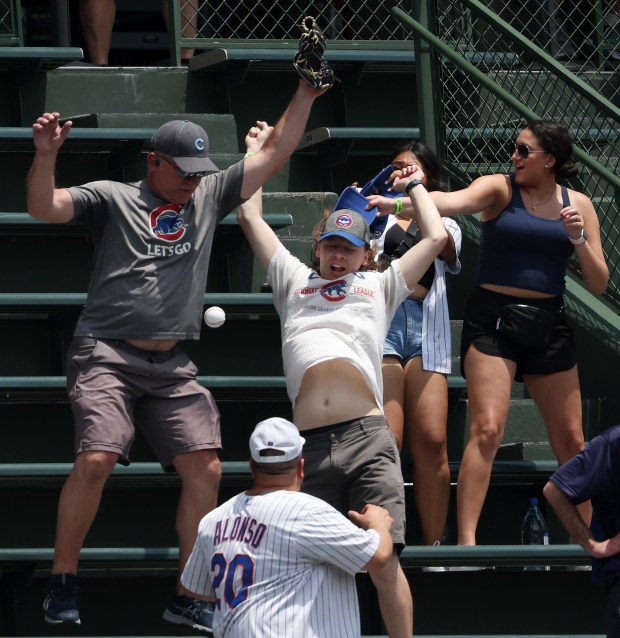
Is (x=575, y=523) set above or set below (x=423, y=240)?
below

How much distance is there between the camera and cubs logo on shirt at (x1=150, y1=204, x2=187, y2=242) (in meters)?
5.83

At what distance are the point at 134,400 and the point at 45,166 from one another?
0.92 meters

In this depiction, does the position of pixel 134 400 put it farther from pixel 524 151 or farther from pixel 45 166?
pixel 524 151

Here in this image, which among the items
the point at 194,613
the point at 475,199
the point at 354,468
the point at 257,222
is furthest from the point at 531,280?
the point at 194,613

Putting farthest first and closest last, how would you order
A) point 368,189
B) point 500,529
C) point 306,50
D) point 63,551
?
point 500,529 < point 368,189 < point 306,50 < point 63,551

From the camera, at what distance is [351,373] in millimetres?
5711

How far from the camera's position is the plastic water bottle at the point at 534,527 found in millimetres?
6711

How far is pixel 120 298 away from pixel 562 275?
1906 mm

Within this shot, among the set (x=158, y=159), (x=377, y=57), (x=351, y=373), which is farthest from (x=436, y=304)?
(x=377, y=57)

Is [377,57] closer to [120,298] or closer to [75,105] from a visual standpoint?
[75,105]

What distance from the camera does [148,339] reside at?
5.79 metres

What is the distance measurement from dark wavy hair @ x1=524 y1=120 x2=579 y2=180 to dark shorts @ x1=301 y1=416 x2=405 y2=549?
1586mm

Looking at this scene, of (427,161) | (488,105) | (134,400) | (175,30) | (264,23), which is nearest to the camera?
(134,400)

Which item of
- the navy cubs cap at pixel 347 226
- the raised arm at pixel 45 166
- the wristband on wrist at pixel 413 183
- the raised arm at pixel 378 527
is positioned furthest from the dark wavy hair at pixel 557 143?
the raised arm at pixel 378 527
